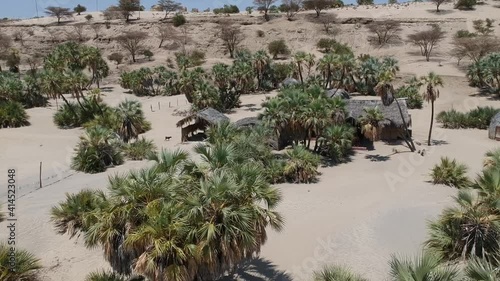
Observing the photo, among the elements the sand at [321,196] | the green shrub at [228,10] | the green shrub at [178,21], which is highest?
the green shrub at [228,10]

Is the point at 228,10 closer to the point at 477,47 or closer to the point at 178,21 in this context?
the point at 178,21

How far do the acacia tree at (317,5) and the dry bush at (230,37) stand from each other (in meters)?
17.3

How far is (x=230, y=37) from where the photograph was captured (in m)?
73.0

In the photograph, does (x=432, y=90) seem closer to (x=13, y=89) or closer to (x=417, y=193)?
(x=417, y=193)

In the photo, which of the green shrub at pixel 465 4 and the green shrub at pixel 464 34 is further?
the green shrub at pixel 465 4

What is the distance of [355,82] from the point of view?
50062mm

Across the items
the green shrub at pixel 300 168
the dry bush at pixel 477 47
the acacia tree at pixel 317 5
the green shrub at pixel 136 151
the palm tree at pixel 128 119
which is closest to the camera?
the green shrub at pixel 300 168

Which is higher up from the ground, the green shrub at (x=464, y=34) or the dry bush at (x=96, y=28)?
the dry bush at (x=96, y=28)

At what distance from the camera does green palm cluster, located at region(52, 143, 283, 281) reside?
973cm

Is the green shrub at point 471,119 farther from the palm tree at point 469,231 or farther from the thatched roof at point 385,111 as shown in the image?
the palm tree at point 469,231

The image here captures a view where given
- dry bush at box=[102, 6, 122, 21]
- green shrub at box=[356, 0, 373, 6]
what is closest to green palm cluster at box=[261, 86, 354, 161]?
Answer: dry bush at box=[102, 6, 122, 21]

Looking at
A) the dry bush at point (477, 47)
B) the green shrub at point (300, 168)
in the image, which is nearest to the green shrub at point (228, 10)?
the dry bush at point (477, 47)

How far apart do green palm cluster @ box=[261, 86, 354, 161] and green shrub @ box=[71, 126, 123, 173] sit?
9893mm

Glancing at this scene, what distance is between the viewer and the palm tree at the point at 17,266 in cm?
1162
